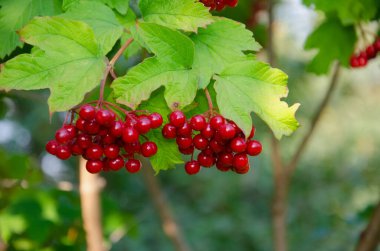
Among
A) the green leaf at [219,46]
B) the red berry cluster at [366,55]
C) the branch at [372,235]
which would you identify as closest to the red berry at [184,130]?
the green leaf at [219,46]

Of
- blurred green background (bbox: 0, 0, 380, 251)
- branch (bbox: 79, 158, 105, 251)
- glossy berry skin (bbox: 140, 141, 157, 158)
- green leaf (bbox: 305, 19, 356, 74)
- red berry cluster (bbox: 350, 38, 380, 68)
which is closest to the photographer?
glossy berry skin (bbox: 140, 141, 157, 158)

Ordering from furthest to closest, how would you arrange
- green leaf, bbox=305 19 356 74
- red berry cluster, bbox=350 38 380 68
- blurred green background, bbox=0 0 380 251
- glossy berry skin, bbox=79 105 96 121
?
blurred green background, bbox=0 0 380 251 → green leaf, bbox=305 19 356 74 → red berry cluster, bbox=350 38 380 68 → glossy berry skin, bbox=79 105 96 121

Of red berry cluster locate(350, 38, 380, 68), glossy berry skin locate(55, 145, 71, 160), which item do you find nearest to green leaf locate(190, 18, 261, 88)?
glossy berry skin locate(55, 145, 71, 160)

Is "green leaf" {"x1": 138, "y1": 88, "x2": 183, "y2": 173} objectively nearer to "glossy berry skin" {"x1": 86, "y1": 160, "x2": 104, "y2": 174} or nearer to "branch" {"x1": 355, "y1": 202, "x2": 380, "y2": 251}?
"glossy berry skin" {"x1": 86, "y1": 160, "x2": 104, "y2": 174}

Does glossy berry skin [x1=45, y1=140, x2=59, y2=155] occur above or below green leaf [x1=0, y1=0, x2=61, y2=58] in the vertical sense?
below

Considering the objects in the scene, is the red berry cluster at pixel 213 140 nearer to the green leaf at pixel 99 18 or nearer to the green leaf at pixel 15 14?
the green leaf at pixel 99 18

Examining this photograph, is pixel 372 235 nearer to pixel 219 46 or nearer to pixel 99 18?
pixel 219 46

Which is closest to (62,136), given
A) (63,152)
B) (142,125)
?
(63,152)
